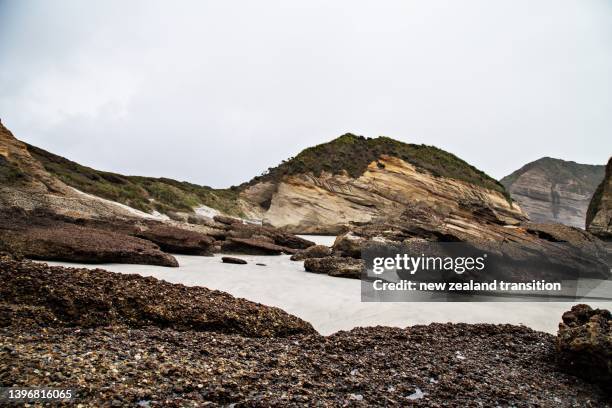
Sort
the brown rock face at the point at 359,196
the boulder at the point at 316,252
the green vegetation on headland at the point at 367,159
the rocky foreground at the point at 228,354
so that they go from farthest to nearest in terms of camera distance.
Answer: the green vegetation on headland at the point at 367,159 → the brown rock face at the point at 359,196 → the boulder at the point at 316,252 → the rocky foreground at the point at 228,354

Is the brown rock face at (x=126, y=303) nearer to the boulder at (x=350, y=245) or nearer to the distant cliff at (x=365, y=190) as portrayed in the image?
the boulder at (x=350, y=245)

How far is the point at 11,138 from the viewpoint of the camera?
1923cm

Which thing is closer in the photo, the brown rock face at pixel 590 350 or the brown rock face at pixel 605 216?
the brown rock face at pixel 590 350

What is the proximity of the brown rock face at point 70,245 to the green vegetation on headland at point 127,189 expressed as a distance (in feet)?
51.4

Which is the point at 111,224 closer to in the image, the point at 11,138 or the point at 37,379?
the point at 37,379

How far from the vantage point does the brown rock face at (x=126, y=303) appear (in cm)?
425

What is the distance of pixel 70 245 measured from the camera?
26.8 ft

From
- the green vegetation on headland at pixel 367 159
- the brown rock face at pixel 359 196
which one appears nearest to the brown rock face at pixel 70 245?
the brown rock face at pixel 359 196

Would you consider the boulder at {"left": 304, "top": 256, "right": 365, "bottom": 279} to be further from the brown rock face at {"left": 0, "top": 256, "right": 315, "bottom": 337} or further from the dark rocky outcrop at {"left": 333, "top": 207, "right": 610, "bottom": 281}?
the brown rock face at {"left": 0, "top": 256, "right": 315, "bottom": 337}

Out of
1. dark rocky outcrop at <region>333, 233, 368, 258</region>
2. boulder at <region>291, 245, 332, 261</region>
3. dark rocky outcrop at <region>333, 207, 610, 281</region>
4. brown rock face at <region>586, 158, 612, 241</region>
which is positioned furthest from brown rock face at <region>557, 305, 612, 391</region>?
brown rock face at <region>586, 158, 612, 241</region>

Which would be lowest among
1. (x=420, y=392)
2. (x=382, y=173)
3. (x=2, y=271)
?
(x=420, y=392)

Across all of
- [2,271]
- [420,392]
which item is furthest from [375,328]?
[2,271]

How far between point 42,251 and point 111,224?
4.32 metres

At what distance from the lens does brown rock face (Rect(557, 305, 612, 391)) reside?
3.84 metres
